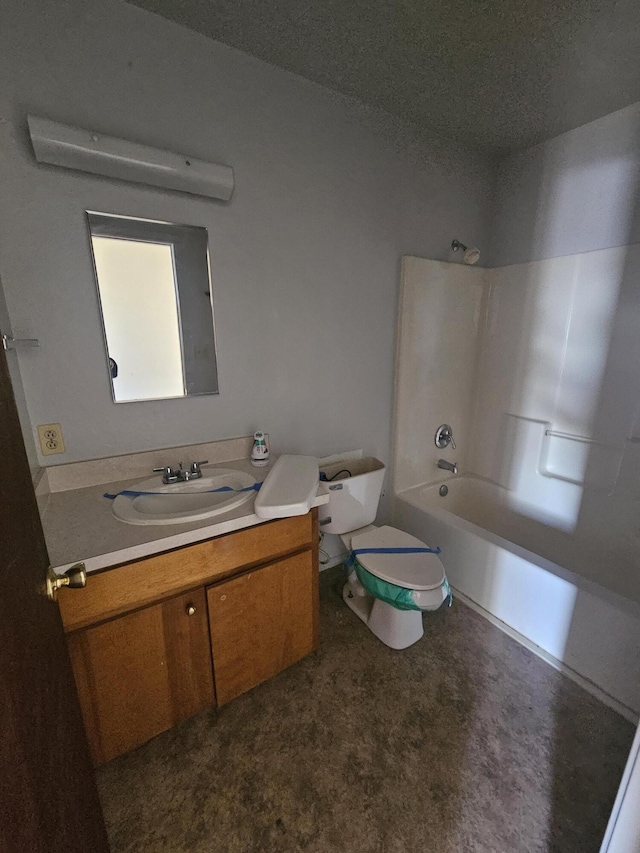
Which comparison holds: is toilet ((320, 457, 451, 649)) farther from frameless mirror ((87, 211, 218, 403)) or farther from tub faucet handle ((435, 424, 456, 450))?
frameless mirror ((87, 211, 218, 403))

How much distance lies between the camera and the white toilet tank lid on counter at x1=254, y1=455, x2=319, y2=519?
46.1 inches

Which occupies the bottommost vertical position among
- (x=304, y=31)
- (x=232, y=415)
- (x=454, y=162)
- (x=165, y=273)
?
(x=232, y=415)

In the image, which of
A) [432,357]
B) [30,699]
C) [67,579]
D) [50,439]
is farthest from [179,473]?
[432,357]

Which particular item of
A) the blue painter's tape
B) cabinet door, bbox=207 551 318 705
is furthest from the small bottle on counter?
cabinet door, bbox=207 551 318 705

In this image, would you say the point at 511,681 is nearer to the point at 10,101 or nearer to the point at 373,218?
the point at 373,218

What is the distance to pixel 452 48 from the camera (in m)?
1.37

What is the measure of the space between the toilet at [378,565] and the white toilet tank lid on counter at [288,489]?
187 mm

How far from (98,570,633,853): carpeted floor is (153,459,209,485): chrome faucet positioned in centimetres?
89

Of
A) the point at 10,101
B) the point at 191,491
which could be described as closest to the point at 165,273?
the point at 10,101

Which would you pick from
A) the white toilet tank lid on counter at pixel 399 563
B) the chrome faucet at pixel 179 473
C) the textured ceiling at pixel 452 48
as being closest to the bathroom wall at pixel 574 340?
the textured ceiling at pixel 452 48

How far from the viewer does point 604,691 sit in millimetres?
1438

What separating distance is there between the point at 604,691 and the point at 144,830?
169 centimetres

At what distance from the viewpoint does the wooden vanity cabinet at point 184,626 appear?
1.04 m

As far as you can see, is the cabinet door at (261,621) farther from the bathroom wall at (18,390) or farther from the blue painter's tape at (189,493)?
the bathroom wall at (18,390)
